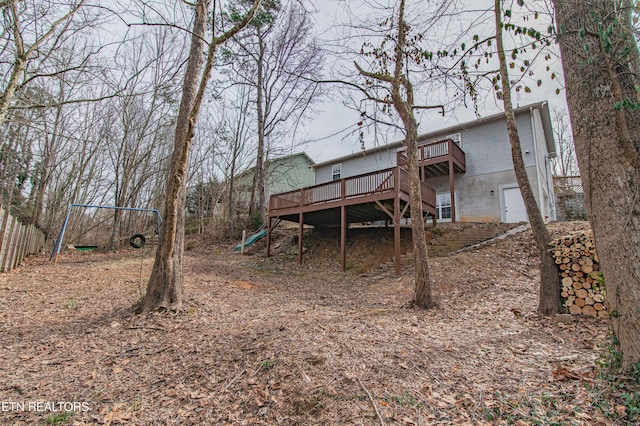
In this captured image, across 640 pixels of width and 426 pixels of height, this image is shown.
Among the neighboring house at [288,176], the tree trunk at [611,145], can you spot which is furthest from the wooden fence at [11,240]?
the neighboring house at [288,176]

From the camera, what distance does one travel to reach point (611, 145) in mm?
2225

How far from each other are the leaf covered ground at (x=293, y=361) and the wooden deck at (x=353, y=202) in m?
4.65

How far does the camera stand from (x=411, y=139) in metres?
5.77

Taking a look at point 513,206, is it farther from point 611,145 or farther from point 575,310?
point 611,145

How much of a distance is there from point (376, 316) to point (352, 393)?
7.75ft

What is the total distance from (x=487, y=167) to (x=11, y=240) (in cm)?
1682

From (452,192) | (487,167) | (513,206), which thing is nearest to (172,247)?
(452,192)

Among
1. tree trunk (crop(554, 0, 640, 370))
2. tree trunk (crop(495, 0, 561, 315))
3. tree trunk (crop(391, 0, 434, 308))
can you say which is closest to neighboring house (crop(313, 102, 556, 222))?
tree trunk (crop(391, 0, 434, 308))

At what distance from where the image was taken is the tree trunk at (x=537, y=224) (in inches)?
174

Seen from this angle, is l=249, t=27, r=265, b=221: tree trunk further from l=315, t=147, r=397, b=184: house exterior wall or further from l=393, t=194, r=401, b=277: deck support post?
l=393, t=194, r=401, b=277: deck support post

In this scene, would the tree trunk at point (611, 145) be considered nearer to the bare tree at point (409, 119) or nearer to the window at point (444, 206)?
the bare tree at point (409, 119)

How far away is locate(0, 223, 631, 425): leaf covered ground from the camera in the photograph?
217 cm

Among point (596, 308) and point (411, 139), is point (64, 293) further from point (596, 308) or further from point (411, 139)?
point (596, 308)

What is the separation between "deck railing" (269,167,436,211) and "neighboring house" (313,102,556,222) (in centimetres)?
210
